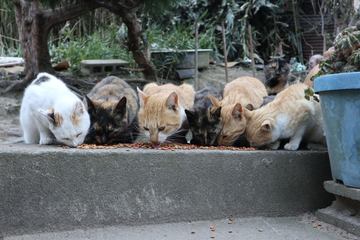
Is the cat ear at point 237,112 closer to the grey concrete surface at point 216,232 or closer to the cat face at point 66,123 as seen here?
the grey concrete surface at point 216,232

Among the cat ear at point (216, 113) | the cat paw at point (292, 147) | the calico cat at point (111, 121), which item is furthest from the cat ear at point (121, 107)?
the cat paw at point (292, 147)

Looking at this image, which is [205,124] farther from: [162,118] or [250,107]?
[250,107]

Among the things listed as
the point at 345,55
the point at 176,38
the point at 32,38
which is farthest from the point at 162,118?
the point at 176,38

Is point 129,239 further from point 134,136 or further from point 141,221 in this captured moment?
point 134,136

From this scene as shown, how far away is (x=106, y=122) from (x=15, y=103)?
6.14 feet

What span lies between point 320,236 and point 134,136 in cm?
142

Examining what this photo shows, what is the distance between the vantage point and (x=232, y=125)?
338 centimetres

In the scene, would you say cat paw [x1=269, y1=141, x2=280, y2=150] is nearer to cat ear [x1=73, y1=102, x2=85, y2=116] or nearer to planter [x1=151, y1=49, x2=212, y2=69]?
cat ear [x1=73, y1=102, x2=85, y2=116]

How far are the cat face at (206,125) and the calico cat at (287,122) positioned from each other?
0.21 meters

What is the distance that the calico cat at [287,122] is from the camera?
327 centimetres

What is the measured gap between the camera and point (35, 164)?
101 inches

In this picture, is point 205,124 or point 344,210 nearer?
point 344,210

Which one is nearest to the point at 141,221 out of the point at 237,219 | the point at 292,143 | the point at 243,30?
the point at 237,219

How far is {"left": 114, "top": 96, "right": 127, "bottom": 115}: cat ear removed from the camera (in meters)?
3.37
